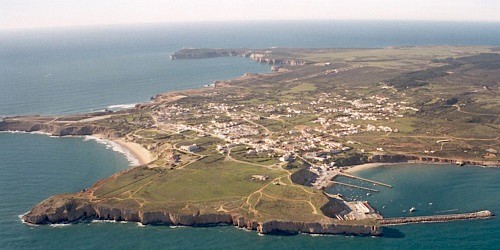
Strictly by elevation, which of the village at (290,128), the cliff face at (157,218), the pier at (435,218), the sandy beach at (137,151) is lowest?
the pier at (435,218)

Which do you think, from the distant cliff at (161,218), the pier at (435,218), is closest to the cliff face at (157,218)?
the distant cliff at (161,218)

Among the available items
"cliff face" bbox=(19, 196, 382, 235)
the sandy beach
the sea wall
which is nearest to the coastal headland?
"cliff face" bbox=(19, 196, 382, 235)

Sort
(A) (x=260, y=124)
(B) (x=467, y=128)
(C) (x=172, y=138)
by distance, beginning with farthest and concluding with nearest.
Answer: (A) (x=260, y=124), (B) (x=467, y=128), (C) (x=172, y=138)

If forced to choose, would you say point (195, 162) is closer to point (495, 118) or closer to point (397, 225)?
point (397, 225)

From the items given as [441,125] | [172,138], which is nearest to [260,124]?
[172,138]

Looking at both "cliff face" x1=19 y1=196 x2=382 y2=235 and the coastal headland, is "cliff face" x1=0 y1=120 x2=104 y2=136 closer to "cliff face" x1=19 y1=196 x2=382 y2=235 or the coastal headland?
the coastal headland

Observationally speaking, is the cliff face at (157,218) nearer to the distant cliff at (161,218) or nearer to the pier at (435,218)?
the distant cliff at (161,218)

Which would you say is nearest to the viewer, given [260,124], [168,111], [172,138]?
[172,138]

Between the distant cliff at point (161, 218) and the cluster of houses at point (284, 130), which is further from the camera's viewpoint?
the cluster of houses at point (284, 130)
